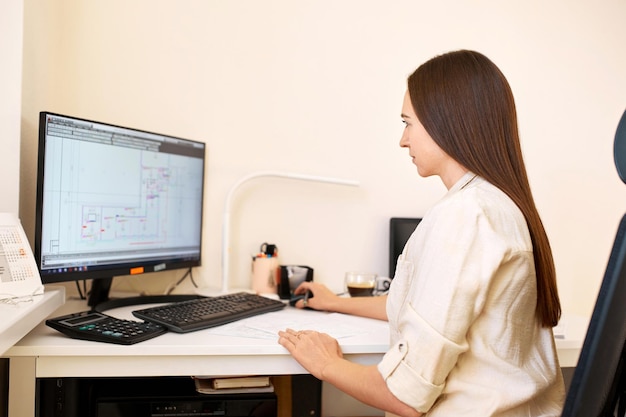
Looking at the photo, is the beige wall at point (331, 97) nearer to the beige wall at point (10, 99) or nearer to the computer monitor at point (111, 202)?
the computer monitor at point (111, 202)

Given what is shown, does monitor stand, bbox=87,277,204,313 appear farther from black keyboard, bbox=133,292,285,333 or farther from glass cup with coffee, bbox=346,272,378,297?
glass cup with coffee, bbox=346,272,378,297

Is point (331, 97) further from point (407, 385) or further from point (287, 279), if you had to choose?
point (407, 385)

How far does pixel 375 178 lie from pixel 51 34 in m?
1.16

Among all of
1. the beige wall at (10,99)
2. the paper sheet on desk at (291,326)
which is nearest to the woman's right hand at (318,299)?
the paper sheet on desk at (291,326)

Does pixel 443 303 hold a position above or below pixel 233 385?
above

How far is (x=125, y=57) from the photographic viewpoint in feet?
5.95

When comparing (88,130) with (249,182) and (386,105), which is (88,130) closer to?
(249,182)

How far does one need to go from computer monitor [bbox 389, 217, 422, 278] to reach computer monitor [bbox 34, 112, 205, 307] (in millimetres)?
668

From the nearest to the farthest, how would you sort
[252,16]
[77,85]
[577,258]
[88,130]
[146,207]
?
[88,130]
[146,207]
[77,85]
[252,16]
[577,258]

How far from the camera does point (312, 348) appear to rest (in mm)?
1193

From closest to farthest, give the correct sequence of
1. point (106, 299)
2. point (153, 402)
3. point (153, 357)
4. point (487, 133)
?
point (487, 133) < point (153, 357) < point (153, 402) < point (106, 299)

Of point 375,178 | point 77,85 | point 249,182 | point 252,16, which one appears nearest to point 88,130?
point 77,85

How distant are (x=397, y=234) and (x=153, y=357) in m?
1.03

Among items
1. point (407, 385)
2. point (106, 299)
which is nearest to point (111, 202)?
point (106, 299)
